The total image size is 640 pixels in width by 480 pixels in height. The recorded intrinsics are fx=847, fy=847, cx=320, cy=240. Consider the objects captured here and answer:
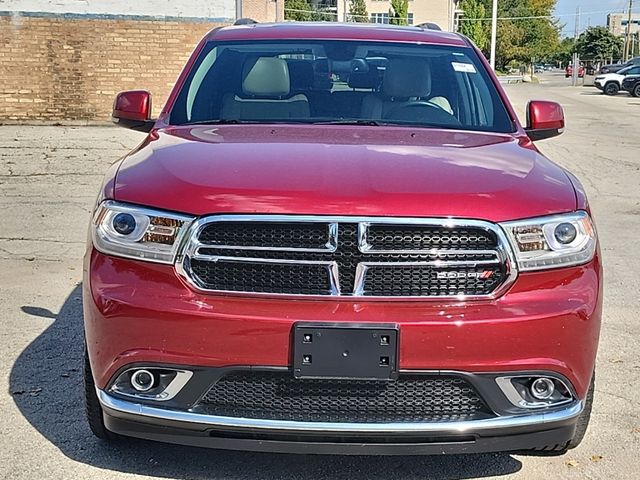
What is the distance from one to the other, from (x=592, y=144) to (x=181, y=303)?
15.9 m

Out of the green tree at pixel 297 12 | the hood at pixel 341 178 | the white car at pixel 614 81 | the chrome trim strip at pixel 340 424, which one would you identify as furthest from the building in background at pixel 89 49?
the green tree at pixel 297 12

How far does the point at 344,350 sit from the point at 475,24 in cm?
7294

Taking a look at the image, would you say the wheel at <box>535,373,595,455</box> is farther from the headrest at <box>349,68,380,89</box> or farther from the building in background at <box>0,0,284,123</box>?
the building in background at <box>0,0,284,123</box>

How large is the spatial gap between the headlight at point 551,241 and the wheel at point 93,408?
65.5 inches

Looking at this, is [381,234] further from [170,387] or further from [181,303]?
[170,387]

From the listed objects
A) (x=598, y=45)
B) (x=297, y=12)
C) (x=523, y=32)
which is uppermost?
(x=297, y=12)

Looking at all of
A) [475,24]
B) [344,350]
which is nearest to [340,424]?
[344,350]

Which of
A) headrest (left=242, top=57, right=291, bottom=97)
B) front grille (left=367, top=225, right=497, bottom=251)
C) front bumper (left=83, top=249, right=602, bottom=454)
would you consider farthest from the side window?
front grille (left=367, top=225, right=497, bottom=251)

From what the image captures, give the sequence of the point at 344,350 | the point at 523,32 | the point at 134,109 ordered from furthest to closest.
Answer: the point at 523,32 < the point at 134,109 < the point at 344,350

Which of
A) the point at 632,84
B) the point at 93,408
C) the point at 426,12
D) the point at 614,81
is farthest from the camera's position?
the point at 426,12

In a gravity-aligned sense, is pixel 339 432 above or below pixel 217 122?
below

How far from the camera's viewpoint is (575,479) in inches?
134

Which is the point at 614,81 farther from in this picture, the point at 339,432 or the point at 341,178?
the point at 339,432

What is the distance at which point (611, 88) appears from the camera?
41844mm
